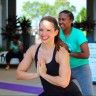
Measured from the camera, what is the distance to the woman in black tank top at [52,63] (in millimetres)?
2699

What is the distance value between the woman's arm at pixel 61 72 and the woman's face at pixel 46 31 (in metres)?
0.14

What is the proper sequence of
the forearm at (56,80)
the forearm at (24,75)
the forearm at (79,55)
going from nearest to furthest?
the forearm at (56,80), the forearm at (24,75), the forearm at (79,55)

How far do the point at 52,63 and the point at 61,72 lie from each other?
0.10m

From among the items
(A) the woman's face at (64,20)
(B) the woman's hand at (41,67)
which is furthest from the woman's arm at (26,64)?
(A) the woman's face at (64,20)

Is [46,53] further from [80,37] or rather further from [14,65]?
[14,65]

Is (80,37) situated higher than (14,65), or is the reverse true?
(80,37)

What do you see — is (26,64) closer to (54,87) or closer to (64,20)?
(54,87)

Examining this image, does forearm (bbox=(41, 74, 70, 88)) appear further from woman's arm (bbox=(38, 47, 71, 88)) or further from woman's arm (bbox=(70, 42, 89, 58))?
woman's arm (bbox=(70, 42, 89, 58))

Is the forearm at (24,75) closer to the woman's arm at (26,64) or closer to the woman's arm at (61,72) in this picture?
the woman's arm at (26,64)

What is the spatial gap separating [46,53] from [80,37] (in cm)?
150

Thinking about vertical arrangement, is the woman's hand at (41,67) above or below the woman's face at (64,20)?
below

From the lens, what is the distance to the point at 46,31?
2.77 metres

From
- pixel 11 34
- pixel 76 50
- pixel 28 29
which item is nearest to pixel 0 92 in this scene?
pixel 76 50

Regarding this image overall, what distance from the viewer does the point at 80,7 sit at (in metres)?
24.2
